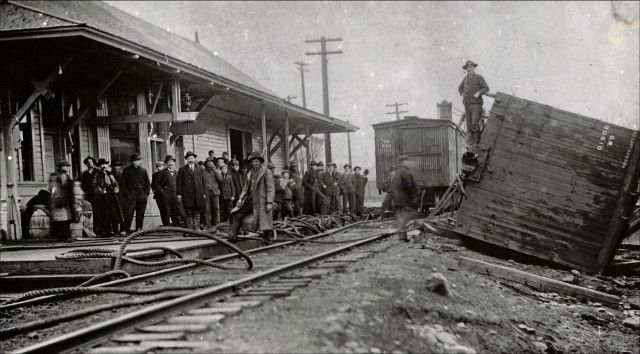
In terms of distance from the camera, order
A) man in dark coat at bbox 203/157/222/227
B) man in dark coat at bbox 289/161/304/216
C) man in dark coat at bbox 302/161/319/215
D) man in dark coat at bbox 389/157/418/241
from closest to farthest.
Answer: man in dark coat at bbox 389/157/418/241 → man in dark coat at bbox 203/157/222/227 → man in dark coat at bbox 289/161/304/216 → man in dark coat at bbox 302/161/319/215

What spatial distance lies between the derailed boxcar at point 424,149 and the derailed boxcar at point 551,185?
7.90 metres

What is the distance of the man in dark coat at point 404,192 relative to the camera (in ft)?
31.4

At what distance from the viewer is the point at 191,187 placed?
11.4 meters

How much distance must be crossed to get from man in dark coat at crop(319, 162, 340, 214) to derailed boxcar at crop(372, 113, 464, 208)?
166cm

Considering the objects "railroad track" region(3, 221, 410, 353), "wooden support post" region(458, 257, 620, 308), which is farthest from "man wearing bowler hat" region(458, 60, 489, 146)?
"railroad track" region(3, 221, 410, 353)

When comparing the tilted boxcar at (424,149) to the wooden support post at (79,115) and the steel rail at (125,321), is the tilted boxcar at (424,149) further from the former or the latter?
the steel rail at (125,321)

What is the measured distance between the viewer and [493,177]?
9.88 m

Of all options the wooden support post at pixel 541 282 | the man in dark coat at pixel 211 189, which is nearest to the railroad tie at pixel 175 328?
the wooden support post at pixel 541 282

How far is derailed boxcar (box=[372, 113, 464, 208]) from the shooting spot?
18.0 m

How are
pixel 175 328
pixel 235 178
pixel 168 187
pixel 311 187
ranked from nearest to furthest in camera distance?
pixel 175 328, pixel 168 187, pixel 235 178, pixel 311 187

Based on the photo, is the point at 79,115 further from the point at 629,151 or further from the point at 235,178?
the point at 629,151

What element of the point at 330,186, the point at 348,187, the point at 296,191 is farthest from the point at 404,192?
the point at 348,187

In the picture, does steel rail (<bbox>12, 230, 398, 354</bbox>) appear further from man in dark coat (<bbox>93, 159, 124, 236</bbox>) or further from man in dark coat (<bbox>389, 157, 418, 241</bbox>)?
man in dark coat (<bbox>93, 159, 124, 236</bbox>)

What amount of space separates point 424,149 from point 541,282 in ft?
36.2
